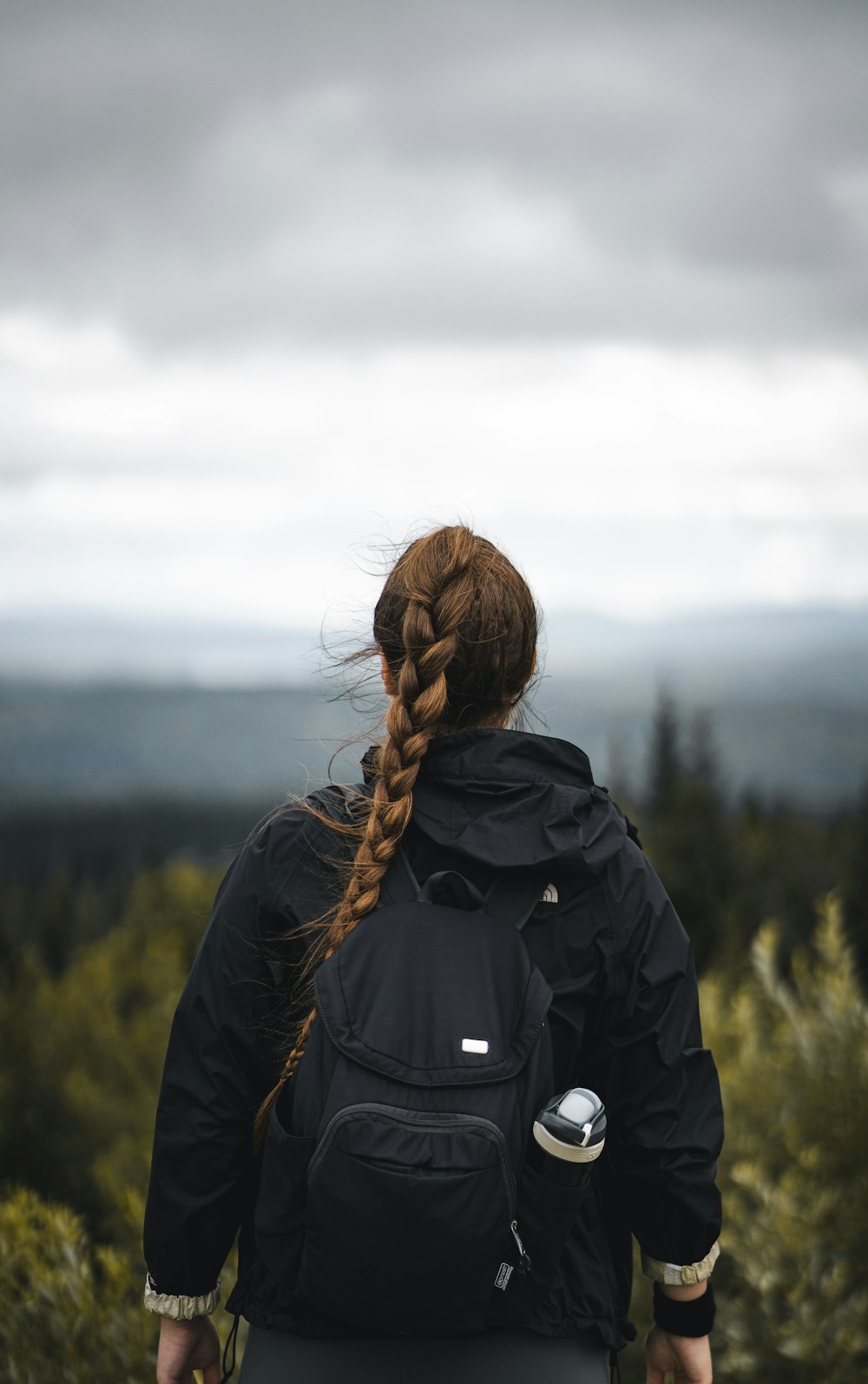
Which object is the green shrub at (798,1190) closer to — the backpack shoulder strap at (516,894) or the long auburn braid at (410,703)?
the backpack shoulder strap at (516,894)

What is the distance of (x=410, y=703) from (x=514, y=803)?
245mm

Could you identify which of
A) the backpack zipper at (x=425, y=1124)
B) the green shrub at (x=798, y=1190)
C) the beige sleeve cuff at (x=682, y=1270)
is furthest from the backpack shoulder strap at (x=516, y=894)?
the green shrub at (x=798, y=1190)

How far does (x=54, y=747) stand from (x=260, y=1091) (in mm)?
13414

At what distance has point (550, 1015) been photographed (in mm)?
1642

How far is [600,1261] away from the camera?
1714 millimetres

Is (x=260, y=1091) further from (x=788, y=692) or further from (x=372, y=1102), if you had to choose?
(x=788, y=692)

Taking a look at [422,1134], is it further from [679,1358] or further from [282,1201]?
[679,1358]

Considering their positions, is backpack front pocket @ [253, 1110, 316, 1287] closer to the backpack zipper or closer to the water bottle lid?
the backpack zipper

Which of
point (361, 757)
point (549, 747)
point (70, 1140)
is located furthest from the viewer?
point (70, 1140)

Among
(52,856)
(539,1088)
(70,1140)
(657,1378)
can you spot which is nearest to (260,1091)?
(539,1088)

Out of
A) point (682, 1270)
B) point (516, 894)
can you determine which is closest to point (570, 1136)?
point (516, 894)

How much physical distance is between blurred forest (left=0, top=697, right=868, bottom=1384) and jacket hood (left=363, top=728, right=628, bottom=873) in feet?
1.23

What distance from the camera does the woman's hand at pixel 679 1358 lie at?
1.80 metres

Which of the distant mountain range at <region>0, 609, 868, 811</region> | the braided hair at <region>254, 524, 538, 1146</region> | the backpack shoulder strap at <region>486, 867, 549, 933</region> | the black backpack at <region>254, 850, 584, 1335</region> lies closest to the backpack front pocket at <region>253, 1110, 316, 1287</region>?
the black backpack at <region>254, 850, 584, 1335</region>
